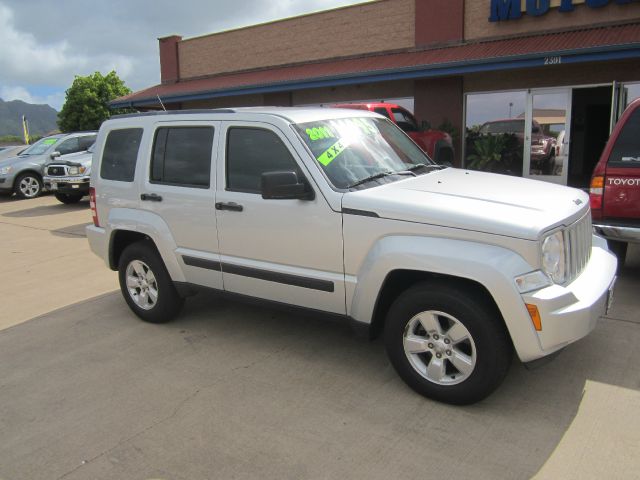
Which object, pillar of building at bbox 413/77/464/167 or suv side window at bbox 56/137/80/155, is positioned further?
suv side window at bbox 56/137/80/155

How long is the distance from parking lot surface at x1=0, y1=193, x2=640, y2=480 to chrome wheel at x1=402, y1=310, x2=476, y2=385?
0.21 meters

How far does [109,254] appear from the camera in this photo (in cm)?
534

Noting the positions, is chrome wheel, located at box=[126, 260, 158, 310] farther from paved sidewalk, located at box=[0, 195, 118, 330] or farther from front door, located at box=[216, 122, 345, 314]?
paved sidewalk, located at box=[0, 195, 118, 330]

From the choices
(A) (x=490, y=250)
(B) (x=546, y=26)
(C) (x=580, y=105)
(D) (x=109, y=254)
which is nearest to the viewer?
(A) (x=490, y=250)

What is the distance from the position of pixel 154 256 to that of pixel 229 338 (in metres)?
1.03

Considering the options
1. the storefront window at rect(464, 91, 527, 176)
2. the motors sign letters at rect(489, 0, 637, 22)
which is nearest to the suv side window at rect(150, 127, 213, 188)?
the storefront window at rect(464, 91, 527, 176)

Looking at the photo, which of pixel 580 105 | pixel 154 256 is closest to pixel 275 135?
pixel 154 256

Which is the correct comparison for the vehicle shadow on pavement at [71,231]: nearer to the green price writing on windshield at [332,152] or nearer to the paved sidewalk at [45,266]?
the paved sidewalk at [45,266]

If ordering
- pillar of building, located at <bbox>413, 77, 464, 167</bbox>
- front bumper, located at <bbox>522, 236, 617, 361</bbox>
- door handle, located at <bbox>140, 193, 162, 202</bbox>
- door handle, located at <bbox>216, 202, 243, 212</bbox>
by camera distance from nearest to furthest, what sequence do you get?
1. front bumper, located at <bbox>522, 236, 617, 361</bbox>
2. door handle, located at <bbox>216, 202, 243, 212</bbox>
3. door handle, located at <bbox>140, 193, 162, 202</bbox>
4. pillar of building, located at <bbox>413, 77, 464, 167</bbox>

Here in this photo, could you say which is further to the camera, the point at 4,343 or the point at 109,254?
the point at 109,254

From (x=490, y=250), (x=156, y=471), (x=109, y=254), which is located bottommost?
(x=156, y=471)

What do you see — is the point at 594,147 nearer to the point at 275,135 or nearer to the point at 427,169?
the point at 427,169

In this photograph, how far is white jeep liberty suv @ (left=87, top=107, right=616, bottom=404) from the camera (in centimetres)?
318

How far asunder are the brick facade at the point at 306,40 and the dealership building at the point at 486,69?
35 mm
